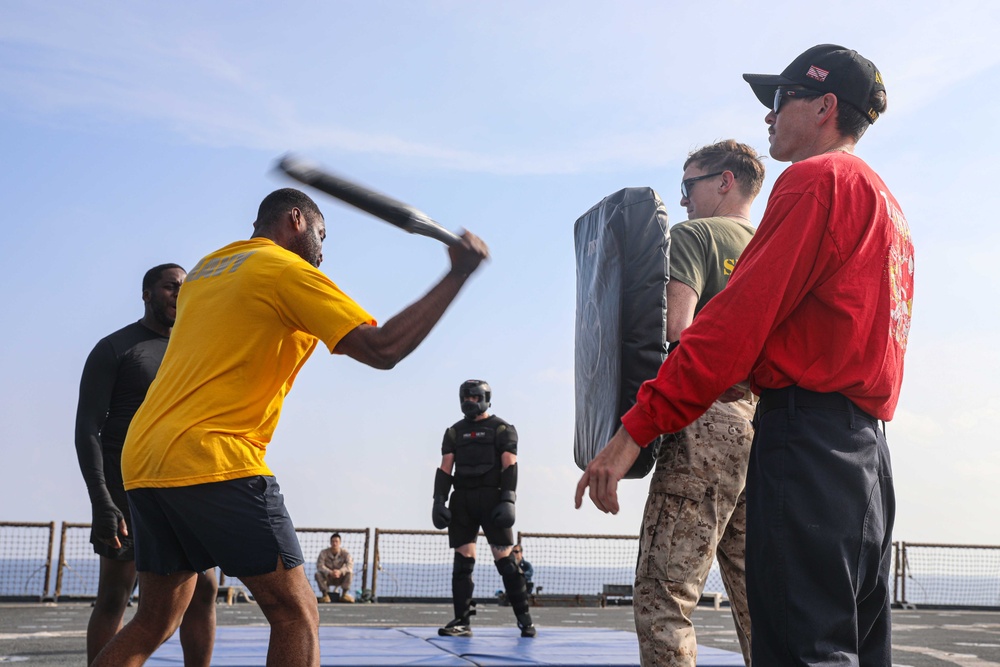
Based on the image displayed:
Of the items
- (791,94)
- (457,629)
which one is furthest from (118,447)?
(457,629)

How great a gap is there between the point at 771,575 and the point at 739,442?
102 cm

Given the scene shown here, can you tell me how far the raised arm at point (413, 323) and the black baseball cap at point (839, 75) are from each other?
1031 millimetres

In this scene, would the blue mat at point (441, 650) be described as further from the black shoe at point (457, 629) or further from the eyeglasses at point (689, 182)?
the eyeglasses at point (689, 182)

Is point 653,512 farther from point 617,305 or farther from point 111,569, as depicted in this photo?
point 111,569

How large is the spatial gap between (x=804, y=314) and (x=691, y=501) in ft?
2.99

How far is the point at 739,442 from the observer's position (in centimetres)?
300

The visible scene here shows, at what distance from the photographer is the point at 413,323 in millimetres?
2889

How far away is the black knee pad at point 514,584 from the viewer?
7871mm

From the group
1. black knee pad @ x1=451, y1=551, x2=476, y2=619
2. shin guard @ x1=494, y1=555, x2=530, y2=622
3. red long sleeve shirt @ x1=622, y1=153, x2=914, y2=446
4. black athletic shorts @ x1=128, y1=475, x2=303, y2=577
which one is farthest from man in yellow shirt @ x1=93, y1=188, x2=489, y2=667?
shin guard @ x1=494, y1=555, x2=530, y2=622

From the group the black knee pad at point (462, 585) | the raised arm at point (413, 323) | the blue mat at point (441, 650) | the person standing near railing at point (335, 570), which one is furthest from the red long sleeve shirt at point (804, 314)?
the person standing near railing at point (335, 570)

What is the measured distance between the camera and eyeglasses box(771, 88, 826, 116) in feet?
8.05

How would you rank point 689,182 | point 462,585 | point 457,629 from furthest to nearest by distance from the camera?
point 462,585 < point 457,629 < point 689,182

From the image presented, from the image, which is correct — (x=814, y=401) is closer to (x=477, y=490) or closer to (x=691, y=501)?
(x=691, y=501)

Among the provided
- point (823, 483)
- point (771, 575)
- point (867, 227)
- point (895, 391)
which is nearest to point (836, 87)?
point (867, 227)
